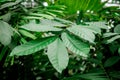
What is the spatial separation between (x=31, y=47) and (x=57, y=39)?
0.08m

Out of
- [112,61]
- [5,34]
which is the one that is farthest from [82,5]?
[5,34]

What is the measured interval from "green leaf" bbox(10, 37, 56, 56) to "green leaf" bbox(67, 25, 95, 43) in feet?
0.22

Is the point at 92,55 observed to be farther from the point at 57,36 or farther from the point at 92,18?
the point at 57,36

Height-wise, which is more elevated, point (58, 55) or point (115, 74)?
point (58, 55)

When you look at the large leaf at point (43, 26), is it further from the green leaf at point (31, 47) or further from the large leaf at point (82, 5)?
the large leaf at point (82, 5)

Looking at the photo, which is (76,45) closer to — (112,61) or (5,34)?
(5,34)

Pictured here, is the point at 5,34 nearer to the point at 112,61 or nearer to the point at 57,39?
the point at 57,39

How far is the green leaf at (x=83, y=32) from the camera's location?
0.64m

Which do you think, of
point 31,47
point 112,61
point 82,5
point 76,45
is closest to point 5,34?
point 31,47

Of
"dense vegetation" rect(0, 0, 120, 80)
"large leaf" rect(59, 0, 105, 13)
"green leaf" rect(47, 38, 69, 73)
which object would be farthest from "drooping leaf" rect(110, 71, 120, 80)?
"green leaf" rect(47, 38, 69, 73)

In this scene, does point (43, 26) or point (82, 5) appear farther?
point (82, 5)

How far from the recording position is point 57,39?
2.12 ft

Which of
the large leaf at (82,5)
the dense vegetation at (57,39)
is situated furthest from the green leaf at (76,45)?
the large leaf at (82,5)

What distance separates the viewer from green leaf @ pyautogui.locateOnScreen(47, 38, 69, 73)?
57cm
